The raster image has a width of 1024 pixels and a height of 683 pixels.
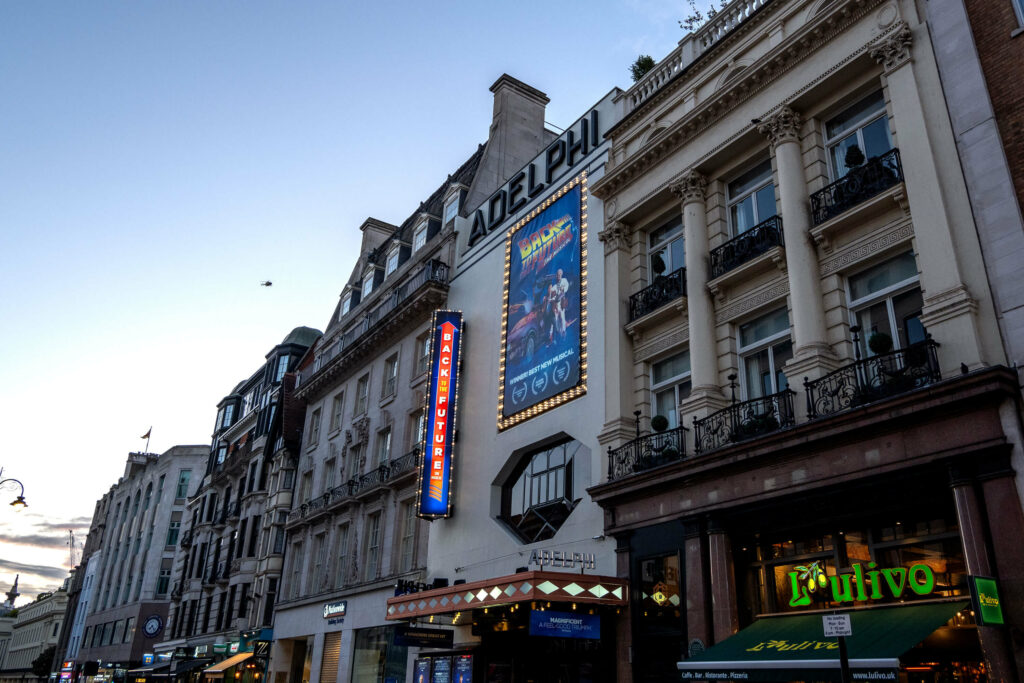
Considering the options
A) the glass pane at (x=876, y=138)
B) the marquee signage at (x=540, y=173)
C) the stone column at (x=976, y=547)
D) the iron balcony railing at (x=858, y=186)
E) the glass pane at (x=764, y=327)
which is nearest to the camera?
the stone column at (x=976, y=547)

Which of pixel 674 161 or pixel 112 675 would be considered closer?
pixel 674 161

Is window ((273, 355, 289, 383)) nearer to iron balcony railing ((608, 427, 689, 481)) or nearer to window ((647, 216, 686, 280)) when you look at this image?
window ((647, 216, 686, 280))

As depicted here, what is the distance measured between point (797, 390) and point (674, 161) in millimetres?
8127

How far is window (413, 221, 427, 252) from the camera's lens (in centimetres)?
3828

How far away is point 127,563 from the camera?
244 ft

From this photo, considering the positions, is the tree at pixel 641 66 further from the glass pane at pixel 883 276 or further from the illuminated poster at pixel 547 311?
the glass pane at pixel 883 276

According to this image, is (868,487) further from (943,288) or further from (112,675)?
(112,675)

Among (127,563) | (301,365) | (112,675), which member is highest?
(301,365)

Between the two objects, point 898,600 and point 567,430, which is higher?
point 567,430

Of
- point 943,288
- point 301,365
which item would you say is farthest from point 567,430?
point 301,365

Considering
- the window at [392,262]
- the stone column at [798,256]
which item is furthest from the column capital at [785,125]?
the window at [392,262]

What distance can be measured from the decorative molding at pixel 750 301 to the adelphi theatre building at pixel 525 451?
4.11 meters

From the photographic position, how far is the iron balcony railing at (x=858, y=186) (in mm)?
16062

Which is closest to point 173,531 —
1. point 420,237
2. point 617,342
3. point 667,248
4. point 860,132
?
point 420,237
